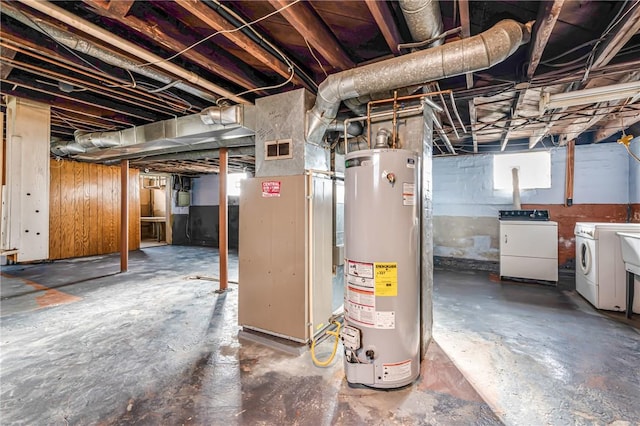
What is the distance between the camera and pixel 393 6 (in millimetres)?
1773

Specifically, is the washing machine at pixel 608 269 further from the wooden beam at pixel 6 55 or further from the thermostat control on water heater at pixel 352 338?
the wooden beam at pixel 6 55

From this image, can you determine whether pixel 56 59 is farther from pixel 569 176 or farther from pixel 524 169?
pixel 569 176

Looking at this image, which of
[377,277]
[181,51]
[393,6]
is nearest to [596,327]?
[377,277]

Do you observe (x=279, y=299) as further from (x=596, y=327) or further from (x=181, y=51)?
(x=596, y=327)

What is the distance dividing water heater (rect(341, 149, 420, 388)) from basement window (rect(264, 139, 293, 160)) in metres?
0.81

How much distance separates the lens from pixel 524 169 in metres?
4.95

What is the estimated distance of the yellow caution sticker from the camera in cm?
178

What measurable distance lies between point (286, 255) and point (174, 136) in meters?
2.08

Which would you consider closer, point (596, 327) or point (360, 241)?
point (360, 241)

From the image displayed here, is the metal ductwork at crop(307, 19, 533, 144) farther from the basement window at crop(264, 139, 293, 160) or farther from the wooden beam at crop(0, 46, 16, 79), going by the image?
the wooden beam at crop(0, 46, 16, 79)

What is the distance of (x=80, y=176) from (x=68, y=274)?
2797mm

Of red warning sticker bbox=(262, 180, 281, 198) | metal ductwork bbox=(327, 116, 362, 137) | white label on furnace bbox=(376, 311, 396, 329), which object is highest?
metal ductwork bbox=(327, 116, 362, 137)

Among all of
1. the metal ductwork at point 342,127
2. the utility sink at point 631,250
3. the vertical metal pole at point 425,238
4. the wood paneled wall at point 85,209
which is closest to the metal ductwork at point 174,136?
the metal ductwork at point 342,127

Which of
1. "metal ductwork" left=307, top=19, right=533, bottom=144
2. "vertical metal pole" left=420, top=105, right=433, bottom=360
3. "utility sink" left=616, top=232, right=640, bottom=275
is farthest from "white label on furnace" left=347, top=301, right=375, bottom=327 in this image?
"utility sink" left=616, top=232, right=640, bottom=275
